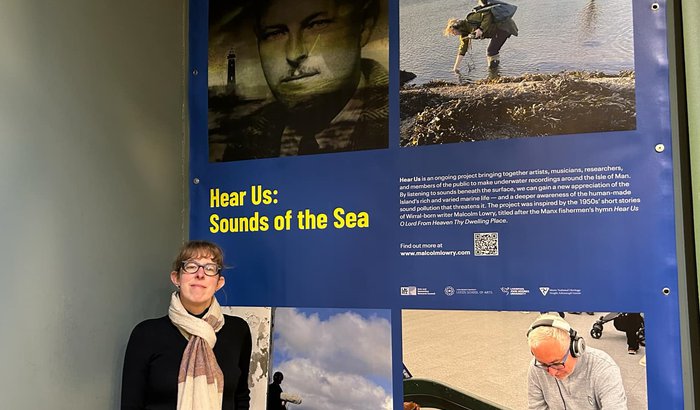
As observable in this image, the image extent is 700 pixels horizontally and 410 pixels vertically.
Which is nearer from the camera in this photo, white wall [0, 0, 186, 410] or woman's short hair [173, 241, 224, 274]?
white wall [0, 0, 186, 410]

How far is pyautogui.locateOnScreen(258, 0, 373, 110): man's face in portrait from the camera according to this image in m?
1.83

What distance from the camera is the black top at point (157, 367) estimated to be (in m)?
1.59

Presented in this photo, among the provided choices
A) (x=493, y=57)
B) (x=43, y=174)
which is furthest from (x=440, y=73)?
(x=43, y=174)

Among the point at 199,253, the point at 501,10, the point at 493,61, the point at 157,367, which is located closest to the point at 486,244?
the point at 493,61

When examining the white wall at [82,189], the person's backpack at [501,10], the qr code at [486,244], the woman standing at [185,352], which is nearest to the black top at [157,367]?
the woman standing at [185,352]

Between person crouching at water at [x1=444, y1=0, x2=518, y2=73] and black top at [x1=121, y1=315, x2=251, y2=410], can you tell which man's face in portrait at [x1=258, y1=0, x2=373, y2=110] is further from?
black top at [x1=121, y1=315, x2=251, y2=410]

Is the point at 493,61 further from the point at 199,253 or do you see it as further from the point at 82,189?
the point at 82,189

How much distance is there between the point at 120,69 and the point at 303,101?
1.76 ft

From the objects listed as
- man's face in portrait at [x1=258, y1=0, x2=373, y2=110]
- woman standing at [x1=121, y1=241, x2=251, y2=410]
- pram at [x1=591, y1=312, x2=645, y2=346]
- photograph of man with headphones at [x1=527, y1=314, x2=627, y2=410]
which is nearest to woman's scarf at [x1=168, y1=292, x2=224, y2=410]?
woman standing at [x1=121, y1=241, x2=251, y2=410]

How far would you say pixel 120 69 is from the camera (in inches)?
70.4

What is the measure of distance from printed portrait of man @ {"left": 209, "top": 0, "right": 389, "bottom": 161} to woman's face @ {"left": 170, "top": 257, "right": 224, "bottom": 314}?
459mm

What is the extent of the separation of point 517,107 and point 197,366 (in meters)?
1.07

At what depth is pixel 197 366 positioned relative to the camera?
1.58m

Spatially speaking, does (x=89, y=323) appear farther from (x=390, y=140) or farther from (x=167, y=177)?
(x=390, y=140)
